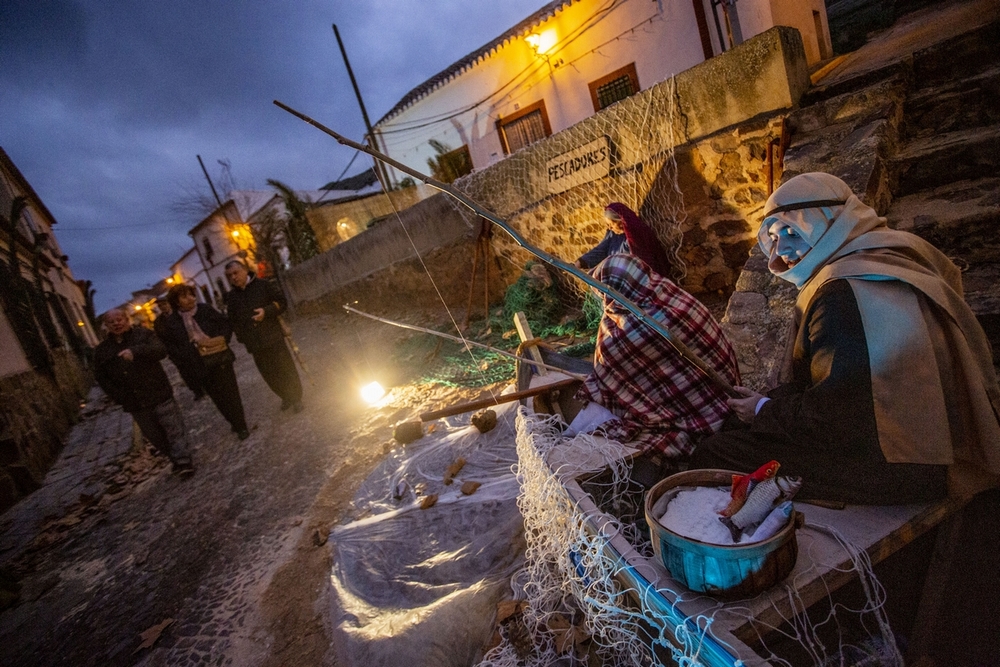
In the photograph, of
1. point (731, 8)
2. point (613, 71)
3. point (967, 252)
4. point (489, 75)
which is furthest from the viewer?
point (489, 75)

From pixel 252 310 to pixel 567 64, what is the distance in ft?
34.4

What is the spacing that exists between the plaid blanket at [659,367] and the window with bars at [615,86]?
10.2 metres

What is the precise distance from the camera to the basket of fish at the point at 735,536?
4.44 feet

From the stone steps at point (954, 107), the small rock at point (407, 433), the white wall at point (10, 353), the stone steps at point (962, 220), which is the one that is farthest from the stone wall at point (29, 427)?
the stone steps at point (954, 107)

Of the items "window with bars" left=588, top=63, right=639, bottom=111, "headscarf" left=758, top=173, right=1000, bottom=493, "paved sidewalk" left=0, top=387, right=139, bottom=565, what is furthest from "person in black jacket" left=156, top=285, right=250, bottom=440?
"window with bars" left=588, top=63, right=639, bottom=111

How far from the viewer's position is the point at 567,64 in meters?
12.0

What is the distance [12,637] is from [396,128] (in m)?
17.0

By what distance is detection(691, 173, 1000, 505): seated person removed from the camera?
A: 1476 mm

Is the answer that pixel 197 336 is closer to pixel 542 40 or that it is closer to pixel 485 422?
pixel 485 422

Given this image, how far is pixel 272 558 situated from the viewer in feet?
11.9

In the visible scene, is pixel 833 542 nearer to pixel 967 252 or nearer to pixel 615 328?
pixel 615 328

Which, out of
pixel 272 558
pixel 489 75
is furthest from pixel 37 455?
pixel 489 75

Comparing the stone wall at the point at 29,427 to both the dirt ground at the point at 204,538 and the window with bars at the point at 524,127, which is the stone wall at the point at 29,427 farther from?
the window with bars at the point at 524,127

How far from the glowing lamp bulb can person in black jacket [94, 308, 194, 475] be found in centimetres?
216
